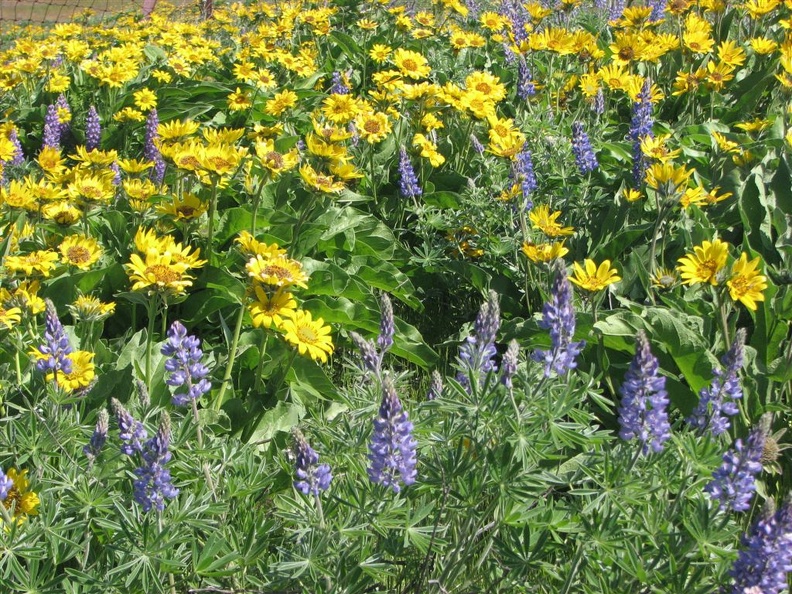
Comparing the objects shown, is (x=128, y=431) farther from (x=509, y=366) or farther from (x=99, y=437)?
(x=509, y=366)

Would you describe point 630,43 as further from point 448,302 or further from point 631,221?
point 448,302

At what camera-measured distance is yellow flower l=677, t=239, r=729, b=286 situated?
2438 millimetres

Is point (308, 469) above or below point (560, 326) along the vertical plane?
below

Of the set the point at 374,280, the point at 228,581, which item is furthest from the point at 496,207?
the point at 228,581

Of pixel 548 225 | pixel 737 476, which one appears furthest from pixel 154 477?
pixel 548 225

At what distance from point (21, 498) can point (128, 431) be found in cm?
47

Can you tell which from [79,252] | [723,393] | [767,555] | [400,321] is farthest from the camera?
[400,321]

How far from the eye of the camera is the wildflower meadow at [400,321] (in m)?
1.76

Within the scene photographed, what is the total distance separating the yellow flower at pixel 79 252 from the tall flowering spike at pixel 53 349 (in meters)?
0.71

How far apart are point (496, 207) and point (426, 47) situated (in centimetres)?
229

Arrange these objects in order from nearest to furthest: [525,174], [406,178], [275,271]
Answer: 1. [275,271]
2. [525,174]
3. [406,178]

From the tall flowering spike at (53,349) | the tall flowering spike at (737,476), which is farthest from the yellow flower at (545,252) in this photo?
the tall flowering spike at (53,349)

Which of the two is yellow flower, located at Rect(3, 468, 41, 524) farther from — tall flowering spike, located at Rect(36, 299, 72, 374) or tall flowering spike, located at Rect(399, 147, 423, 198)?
tall flowering spike, located at Rect(399, 147, 423, 198)

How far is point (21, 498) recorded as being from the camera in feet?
6.74
